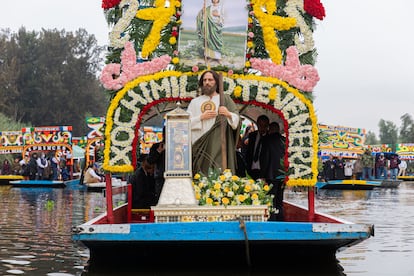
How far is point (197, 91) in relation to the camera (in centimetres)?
927

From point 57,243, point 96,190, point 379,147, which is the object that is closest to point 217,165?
point 57,243

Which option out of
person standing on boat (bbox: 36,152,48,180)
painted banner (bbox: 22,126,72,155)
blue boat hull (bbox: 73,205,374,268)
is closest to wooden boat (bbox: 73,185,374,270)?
blue boat hull (bbox: 73,205,374,268)

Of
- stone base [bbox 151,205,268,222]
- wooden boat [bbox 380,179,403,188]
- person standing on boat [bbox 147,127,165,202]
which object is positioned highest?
person standing on boat [bbox 147,127,165,202]

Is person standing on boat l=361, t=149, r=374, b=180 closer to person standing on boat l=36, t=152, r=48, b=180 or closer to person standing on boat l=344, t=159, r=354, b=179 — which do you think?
person standing on boat l=344, t=159, r=354, b=179

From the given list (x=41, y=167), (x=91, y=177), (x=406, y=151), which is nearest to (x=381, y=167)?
(x=406, y=151)

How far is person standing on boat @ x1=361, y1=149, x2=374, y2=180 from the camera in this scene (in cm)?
4028

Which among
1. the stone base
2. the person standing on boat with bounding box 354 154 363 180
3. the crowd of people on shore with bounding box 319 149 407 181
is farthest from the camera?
the person standing on boat with bounding box 354 154 363 180

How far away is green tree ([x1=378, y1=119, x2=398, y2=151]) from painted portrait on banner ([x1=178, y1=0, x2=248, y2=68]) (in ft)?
271

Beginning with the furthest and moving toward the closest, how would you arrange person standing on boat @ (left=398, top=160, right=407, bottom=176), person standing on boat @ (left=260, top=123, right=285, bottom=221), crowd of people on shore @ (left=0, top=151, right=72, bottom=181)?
1. person standing on boat @ (left=398, top=160, right=407, bottom=176)
2. crowd of people on shore @ (left=0, top=151, right=72, bottom=181)
3. person standing on boat @ (left=260, top=123, right=285, bottom=221)

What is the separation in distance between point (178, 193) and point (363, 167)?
3330 centimetres

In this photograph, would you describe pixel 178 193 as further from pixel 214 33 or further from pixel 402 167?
pixel 402 167

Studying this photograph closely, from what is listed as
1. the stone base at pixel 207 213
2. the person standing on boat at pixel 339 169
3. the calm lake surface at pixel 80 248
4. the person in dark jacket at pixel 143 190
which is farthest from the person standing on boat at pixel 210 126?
the person standing on boat at pixel 339 169

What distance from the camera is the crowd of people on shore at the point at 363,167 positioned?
36062 millimetres

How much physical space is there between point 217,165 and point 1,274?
3.01 meters
